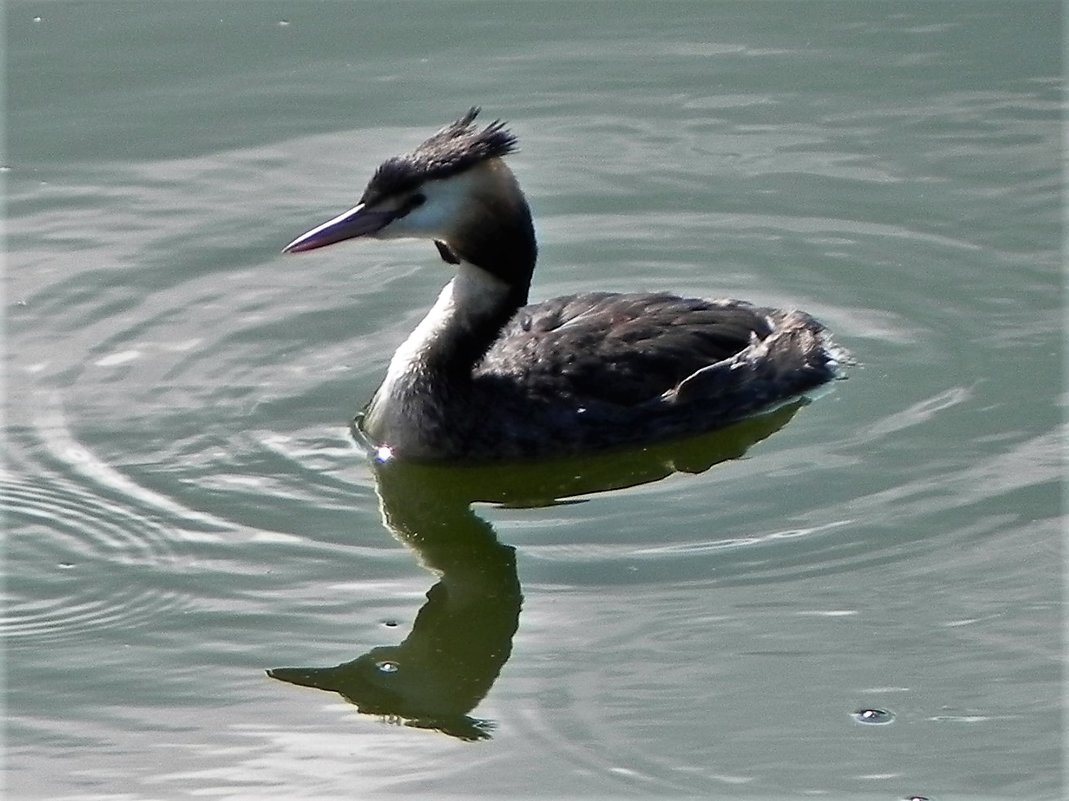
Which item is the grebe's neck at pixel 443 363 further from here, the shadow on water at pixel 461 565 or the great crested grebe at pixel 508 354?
the shadow on water at pixel 461 565

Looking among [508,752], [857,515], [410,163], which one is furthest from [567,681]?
[410,163]

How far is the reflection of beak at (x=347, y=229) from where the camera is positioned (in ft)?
28.1

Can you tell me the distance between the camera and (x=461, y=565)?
26.6ft

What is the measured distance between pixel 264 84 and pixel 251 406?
10.1 feet

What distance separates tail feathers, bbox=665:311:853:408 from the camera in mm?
8906

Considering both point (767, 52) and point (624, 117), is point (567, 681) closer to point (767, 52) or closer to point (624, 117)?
point (624, 117)

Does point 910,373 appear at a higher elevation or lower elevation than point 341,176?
lower

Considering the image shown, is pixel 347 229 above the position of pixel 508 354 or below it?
above

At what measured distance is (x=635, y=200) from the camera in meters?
10.5

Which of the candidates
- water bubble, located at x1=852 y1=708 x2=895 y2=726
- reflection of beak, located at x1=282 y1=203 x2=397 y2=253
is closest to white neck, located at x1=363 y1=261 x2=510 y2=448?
reflection of beak, located at x1=282 y1=203 x2=397 y2=253

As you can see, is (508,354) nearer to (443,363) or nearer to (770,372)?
(443,363)

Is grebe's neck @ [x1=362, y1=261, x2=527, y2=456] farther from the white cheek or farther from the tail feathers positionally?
the tail feathers

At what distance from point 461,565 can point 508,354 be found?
3.57ft

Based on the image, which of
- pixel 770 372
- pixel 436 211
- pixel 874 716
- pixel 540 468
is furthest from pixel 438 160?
pixel 874 716
